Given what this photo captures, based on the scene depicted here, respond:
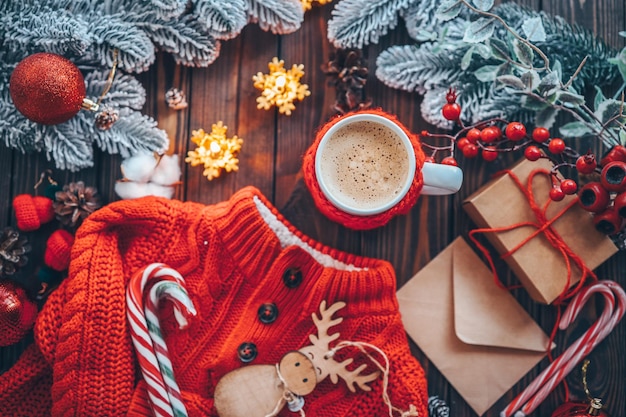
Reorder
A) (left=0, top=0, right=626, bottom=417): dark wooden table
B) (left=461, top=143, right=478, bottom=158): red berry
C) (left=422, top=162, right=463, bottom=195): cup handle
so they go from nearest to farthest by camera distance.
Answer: (left=422, top=162, right=463, bottom=195): cup handle
(left=461, top=143, right=478, bottom=158): red berry
(left=0, top=0, right=626, bottom=417): dark wooden table

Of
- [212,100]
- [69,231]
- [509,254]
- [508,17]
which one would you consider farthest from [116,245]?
[508,17]

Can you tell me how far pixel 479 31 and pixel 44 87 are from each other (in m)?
0.77

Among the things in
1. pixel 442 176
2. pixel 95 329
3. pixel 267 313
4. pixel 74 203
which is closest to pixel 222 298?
pixel 267 313

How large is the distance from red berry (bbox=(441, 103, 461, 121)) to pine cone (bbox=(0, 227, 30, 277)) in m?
0.86

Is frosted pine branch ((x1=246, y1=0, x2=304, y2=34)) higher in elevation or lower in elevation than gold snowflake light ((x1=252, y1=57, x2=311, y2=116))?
higher

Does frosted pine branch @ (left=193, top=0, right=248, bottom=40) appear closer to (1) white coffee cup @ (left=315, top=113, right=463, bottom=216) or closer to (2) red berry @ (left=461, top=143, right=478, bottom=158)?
(1) white coffee cup @ (left=315, top=113, right=463, bottom=216)

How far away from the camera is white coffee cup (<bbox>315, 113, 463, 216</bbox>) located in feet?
3.36

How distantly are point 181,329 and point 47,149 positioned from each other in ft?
Answer: 1.44

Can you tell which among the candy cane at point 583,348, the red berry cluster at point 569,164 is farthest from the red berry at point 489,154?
the candy cane at point 583,348

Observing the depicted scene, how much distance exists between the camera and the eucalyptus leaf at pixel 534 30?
1.05m

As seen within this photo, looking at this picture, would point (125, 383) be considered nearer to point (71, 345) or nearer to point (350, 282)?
point (71, 345)

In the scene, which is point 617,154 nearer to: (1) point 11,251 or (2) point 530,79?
(2) point 530,79

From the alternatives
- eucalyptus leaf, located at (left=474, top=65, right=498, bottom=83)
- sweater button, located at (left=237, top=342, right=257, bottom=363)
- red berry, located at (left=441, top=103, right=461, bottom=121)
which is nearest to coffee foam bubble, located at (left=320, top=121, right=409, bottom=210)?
red berry, located at (left=441, top=103, right=461, bottom=121)

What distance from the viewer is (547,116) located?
1.15 metres
